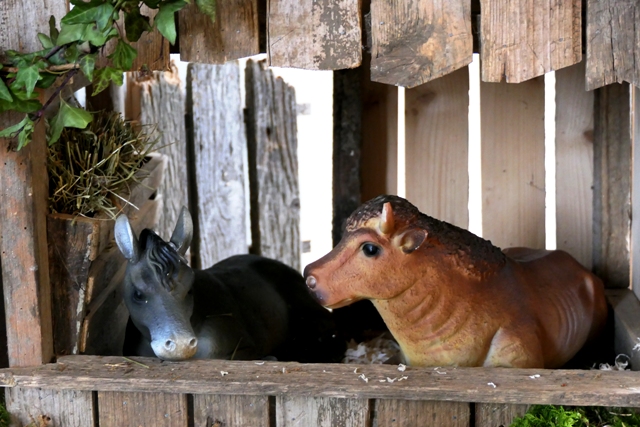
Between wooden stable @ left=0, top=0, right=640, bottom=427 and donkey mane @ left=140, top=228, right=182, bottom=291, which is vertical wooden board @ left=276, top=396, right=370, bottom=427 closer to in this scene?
wooden stable @ left=0, top=0, right=640, bottom=427

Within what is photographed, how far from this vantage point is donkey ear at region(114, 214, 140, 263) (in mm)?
2158

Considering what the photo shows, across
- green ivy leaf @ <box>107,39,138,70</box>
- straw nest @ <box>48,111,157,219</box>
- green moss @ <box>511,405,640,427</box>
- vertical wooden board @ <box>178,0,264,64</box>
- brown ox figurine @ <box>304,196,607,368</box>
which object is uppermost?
vertical wooden board @ <box>178,0,264,64</box>

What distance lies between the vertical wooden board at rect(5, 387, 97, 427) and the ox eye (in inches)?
29.4

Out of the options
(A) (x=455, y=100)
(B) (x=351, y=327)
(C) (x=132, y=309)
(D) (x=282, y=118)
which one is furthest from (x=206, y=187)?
(C) (x=132, y=309)

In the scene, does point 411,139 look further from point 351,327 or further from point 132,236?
point 132,236

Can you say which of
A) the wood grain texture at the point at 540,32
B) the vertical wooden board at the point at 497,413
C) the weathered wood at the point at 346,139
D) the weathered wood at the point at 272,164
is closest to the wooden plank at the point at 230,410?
the vertical wooden board at the point at 497,413

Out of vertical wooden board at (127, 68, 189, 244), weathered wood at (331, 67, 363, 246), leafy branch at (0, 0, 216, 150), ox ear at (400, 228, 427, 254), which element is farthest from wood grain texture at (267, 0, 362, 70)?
vertical wooden board at (127, 68, 189, 244)

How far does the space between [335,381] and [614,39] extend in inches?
39.3

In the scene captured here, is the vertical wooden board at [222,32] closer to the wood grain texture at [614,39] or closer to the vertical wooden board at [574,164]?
the wood grain texture at [614,39]

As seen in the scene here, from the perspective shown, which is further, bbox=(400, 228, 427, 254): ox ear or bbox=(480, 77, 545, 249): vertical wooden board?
bbox=(480, 77, 545, 249): vertical wooden board

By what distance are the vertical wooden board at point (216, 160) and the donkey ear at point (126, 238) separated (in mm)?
1809

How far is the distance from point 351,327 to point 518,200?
2.37 feet

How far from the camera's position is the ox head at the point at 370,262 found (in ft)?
6.86

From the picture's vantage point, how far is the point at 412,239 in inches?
82.4
